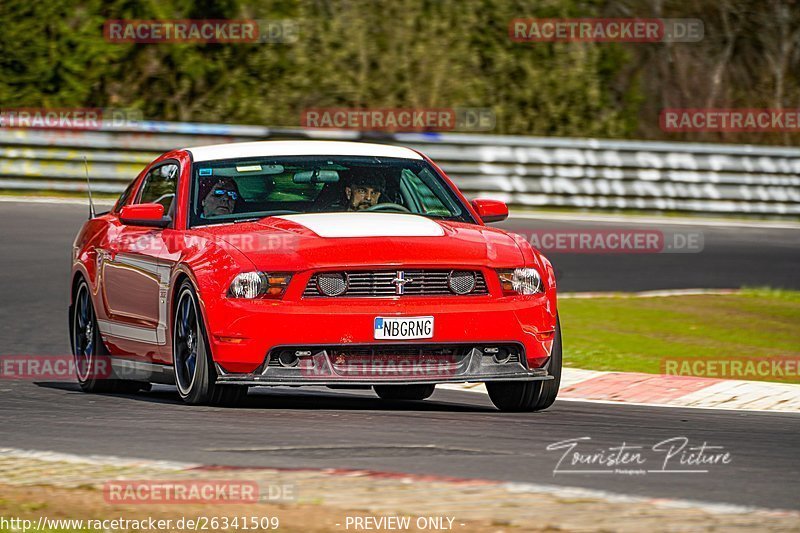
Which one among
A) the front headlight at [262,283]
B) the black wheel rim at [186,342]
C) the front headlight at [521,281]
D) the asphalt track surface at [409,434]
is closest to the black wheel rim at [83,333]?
the asphalt track surface at [409,434]

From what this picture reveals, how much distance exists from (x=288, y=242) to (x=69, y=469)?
2.38 metres

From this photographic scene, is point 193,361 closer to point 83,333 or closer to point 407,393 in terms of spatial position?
point 407,393

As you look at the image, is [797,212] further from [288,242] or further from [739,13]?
[288,242]

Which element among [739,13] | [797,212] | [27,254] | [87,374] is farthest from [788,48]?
[87,374]

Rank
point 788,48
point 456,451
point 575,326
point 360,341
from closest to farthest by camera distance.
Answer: point 456,451 < point 360,341 < point 575,326 < point 788,48

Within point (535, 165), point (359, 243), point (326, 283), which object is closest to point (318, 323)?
point (326, 283)

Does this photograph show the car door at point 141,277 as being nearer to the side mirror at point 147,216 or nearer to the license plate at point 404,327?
the side mirror at point 147,216

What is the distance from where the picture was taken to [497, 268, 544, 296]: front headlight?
9.57m

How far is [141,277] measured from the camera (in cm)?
1052

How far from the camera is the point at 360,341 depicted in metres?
9.23

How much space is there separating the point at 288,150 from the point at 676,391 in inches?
123

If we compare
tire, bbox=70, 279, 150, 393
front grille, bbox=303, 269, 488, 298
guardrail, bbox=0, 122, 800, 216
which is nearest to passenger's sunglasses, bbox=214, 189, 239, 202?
front grille, bbox=303, 269, 488, 298

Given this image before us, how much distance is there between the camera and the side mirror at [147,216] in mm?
10219

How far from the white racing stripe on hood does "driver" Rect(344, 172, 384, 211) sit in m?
0.35
